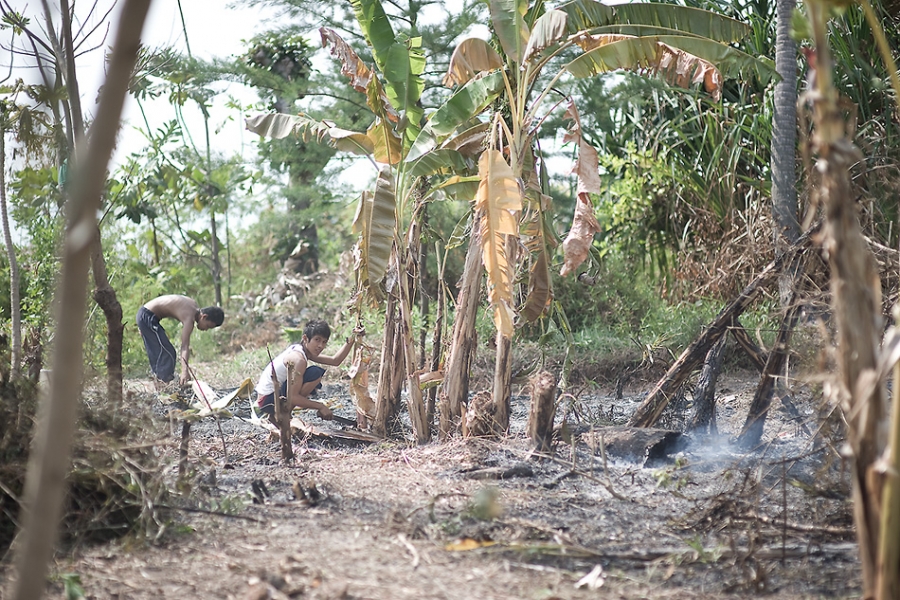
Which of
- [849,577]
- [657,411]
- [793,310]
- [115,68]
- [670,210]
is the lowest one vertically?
[849,577]

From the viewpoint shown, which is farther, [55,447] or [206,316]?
[206,316]

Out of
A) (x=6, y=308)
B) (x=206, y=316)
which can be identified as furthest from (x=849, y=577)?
(x=6, y=308)

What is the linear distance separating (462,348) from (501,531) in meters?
2.39

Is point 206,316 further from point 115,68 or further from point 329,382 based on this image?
point 115,68

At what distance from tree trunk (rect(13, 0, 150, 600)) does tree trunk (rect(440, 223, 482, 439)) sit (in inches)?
164

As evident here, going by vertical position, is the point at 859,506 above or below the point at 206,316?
below

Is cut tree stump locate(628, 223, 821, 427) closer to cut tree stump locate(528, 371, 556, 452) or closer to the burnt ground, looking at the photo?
the burnt ground

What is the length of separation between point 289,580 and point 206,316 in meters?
5.92

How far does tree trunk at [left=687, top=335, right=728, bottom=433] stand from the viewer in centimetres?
607

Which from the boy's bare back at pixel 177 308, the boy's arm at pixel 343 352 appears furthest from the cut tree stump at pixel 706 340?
the boy's bare back at pixel 177 308

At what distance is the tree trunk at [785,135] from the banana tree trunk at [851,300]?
4.06 m

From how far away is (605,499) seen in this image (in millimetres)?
4723

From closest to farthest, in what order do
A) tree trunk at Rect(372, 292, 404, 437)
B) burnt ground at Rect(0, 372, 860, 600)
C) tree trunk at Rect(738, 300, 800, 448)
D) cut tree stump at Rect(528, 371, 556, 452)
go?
burnt ground at Rect(0, 372, 860, 600) < tree trunk at Rect(738, 300, 800, 448) < cut tree stump at Rect(528, 371, 556, 452) < tree trunk at Rect(372, 292, 404, 437)

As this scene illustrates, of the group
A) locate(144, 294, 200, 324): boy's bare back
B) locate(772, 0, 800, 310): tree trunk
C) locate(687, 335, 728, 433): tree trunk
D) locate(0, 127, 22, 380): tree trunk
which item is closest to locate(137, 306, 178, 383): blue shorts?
locate(144, 294, 200, 324): boy's bare back
